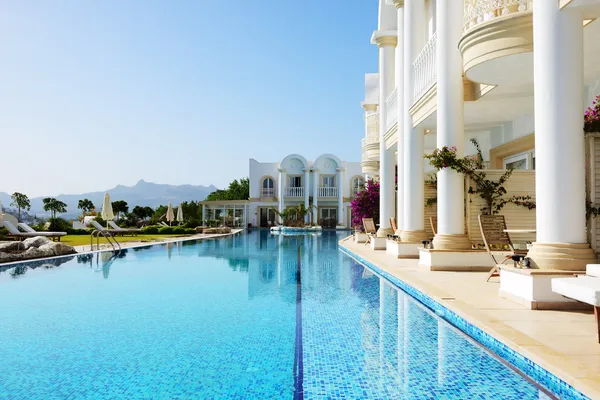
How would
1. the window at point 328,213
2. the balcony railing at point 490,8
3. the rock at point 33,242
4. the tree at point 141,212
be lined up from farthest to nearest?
the tree at point 141,212 < the window at point 328,213 < the rock at point 33,242 < the balcony railing at point 490,8

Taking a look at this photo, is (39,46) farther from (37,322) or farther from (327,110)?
(327,110)

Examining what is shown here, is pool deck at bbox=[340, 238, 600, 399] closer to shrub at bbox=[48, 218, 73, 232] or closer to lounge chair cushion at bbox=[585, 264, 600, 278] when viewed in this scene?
lounge chair cushion at bbox=[585, 264, 600, 278]

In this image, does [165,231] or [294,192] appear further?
[294,192]

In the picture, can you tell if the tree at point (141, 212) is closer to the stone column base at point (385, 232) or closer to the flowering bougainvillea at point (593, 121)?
the stone column base at point (385, 232)

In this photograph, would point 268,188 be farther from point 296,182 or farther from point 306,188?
point 306,188

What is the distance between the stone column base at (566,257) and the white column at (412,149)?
5996 millimetres

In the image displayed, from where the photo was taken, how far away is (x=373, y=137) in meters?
18.8

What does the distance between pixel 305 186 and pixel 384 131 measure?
24549mm

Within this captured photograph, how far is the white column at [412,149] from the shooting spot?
11016mm

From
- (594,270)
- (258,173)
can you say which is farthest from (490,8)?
(258,173)

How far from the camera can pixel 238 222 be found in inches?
1647

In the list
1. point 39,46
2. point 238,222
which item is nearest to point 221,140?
point 238,222

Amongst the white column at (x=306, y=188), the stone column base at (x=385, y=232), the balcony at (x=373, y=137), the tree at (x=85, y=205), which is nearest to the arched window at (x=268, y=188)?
the white column at (x=306, y=188)

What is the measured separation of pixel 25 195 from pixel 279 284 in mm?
52832
